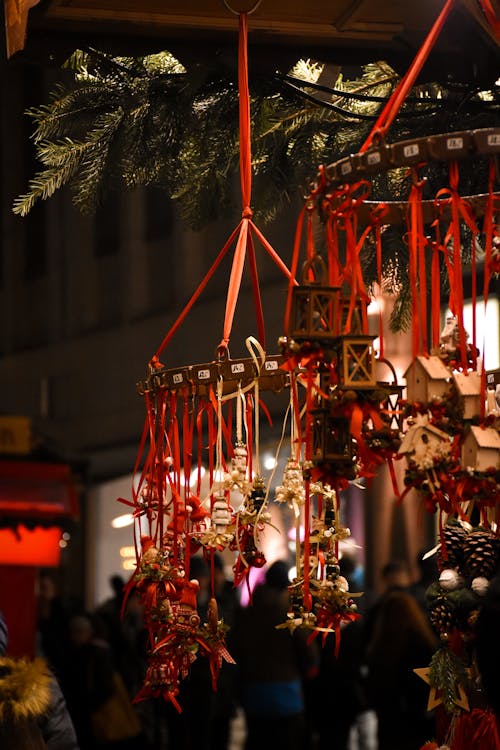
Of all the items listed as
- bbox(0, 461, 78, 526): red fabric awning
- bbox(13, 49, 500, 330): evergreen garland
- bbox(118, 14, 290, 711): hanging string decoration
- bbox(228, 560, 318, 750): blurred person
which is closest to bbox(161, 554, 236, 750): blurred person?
bbox(228, 560, 318, 750): blurred person

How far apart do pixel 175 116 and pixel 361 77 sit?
79 centimetres

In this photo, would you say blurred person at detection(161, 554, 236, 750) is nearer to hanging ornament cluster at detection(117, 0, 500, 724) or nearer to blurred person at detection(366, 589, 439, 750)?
blurred person at detection(366, 589, 439, 750)

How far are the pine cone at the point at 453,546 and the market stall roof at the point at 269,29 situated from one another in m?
1.48

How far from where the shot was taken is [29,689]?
426cm

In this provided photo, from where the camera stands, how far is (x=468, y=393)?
105 inches

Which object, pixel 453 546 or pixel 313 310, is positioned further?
pixel 453 546

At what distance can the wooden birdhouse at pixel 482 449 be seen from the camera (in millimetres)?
2592

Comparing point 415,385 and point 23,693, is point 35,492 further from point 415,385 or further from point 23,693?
point 415,385

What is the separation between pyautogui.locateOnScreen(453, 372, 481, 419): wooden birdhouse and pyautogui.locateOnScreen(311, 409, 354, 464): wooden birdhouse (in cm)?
25

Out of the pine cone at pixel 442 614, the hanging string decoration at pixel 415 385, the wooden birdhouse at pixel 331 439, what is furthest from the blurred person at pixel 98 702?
the wooden birdhouse at pixel 331 439

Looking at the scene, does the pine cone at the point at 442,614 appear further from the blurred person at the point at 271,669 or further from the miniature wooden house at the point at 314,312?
the blurred person at the point at 271,669

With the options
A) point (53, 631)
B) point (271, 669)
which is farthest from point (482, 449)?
point (53, 631)

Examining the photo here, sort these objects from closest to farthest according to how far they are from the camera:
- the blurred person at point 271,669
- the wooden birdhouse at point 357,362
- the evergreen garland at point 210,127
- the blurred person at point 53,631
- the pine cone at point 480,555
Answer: the wooden birdhouse at point 357,362 < the pine cone at point 480,555 < the evergreen garland at point 210,127 < the blurred person at point 271,669 < the blurred person at point 53,631

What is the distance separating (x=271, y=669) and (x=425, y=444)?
675 cm
